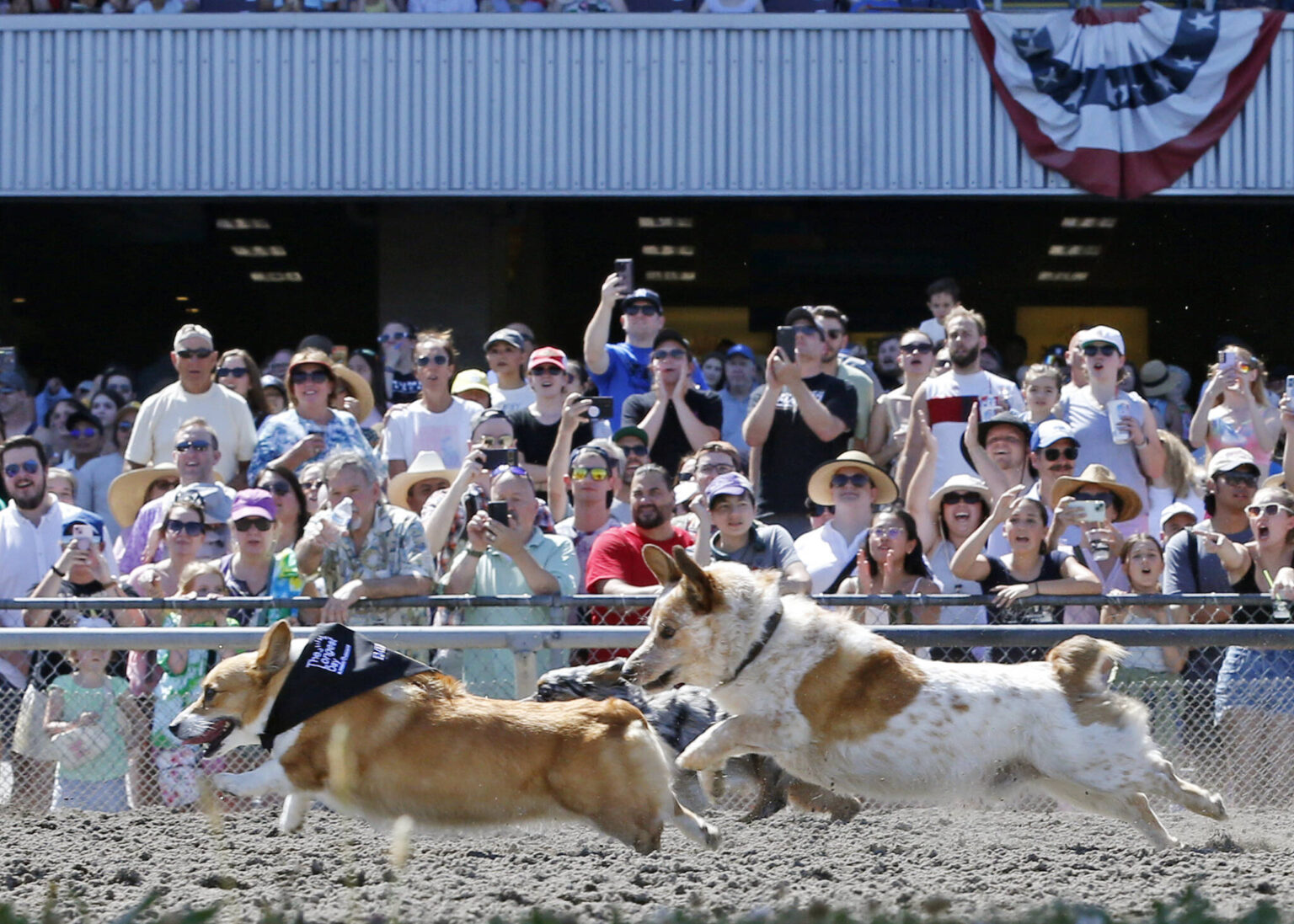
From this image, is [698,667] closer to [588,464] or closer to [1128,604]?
[1128,604]

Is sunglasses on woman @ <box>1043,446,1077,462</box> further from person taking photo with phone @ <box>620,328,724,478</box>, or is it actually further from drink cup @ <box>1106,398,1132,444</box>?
person taking photo with phone @ <box>620,328,724,478</box>

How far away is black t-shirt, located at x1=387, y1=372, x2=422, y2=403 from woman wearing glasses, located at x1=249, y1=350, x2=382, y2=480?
69.6 inches

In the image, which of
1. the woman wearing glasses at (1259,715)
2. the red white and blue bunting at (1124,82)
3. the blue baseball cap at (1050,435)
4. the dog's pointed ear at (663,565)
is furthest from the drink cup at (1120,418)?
the red white and blue bunting at (1124,82)

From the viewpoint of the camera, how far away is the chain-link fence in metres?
6.63

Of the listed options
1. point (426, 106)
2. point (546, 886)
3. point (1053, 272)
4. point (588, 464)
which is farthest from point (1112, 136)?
point (546, 886)

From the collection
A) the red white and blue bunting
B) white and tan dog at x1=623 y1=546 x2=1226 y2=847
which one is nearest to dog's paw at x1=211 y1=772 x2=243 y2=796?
white and tan dog at x1=623 y1=546 x2=1226 y2=847

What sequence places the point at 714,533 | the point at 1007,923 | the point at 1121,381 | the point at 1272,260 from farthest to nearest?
the point at 1272,260
the point at 1121,381
the point at 714,533
the point at 1007,923

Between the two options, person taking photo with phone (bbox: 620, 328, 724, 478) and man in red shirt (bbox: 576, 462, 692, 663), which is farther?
person taking photo with phone (bbox: 620, 328, 724, 478)

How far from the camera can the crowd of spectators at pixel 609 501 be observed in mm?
6855

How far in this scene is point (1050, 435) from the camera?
341 inches

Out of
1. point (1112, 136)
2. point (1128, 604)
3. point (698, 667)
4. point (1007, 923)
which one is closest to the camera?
point (1007, 923)

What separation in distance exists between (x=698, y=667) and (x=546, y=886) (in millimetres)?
998

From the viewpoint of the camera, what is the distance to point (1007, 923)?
152 inches

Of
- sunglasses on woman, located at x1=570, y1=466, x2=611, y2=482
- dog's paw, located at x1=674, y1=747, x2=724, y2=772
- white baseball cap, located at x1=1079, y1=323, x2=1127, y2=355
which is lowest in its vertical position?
dog's paw, located at x1=674, y1=747, x2=724, y2=772
